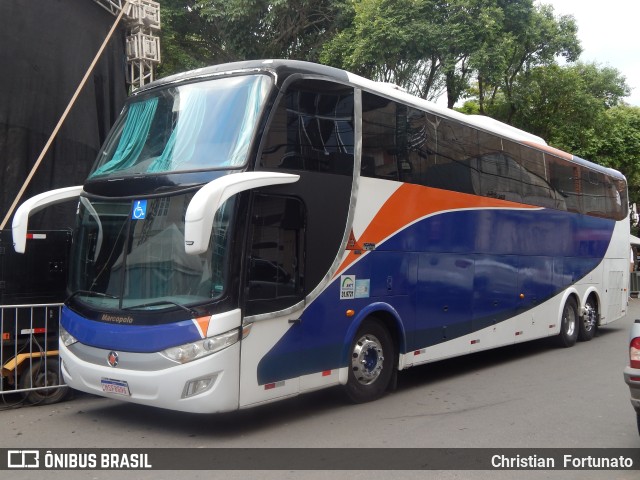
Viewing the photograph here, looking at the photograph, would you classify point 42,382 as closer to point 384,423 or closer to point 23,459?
point 23,459

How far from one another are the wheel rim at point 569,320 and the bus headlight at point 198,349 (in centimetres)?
944

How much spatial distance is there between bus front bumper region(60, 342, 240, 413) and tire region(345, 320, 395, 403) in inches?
78.3

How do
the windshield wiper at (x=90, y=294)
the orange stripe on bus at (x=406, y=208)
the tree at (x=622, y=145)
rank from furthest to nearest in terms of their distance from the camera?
the tree at (x=622, y=145) < the orange stripe on bus at (x=406, y=208) < the windshield wiper at (x=90, y=294)

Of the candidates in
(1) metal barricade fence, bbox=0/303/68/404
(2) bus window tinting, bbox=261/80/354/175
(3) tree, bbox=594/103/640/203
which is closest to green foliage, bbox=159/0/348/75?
(2) bus window tinting, bbox=261/80/354/175

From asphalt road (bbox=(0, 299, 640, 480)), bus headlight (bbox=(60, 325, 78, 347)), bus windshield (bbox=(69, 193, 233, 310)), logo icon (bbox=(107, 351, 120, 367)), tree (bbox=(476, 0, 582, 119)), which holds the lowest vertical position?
asphalt road (bbox=(0, 299, 640, 480))

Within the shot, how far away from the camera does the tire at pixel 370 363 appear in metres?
8.25

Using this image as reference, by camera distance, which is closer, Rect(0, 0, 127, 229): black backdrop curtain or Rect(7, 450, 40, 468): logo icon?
Rect(7, 450, 40, 468): logo icon

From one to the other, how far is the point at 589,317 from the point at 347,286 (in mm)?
8964

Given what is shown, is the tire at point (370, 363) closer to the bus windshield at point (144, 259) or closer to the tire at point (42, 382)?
the bus windshield at point (144, 259)

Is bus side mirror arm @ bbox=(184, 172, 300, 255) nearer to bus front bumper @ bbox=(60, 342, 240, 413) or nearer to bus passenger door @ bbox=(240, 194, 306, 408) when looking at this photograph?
bus passenger door @ bbox=(240, 194, 306, 408)

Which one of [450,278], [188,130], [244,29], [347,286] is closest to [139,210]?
[188,130]

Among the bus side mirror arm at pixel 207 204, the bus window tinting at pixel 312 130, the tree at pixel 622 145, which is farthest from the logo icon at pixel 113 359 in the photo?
the tree at pixel 622 145

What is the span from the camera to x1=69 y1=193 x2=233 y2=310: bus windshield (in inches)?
259

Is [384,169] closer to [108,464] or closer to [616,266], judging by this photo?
[108,464]
